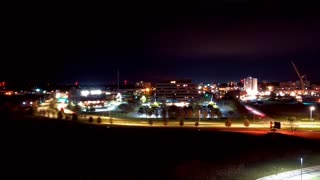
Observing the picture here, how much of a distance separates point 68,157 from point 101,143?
3.62 metres

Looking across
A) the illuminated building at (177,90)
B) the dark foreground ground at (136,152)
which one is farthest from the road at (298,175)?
the illuminated building at (177,90)

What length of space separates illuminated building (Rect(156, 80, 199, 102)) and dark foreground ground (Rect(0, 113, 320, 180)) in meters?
58.0

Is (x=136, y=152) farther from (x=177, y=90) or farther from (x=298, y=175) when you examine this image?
(x=177, y=90)

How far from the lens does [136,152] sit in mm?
22625

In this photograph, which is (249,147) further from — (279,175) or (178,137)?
(279,175)

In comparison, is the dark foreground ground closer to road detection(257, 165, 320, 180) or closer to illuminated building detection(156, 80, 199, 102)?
road detection(257, 165, 320, 180)

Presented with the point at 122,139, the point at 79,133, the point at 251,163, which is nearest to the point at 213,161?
the point at 251,163

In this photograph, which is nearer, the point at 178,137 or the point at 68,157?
the point at 68,157

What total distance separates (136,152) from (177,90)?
2576 inches

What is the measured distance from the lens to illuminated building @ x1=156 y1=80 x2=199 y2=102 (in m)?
86.8

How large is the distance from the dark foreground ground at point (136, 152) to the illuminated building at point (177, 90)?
57962 millimetres

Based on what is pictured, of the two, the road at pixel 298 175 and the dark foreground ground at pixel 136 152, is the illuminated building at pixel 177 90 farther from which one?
the road at pixel 298 175

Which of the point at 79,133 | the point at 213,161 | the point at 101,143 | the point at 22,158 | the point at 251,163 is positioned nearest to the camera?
the point at 251,163

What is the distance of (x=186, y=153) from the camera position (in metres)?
22.0
